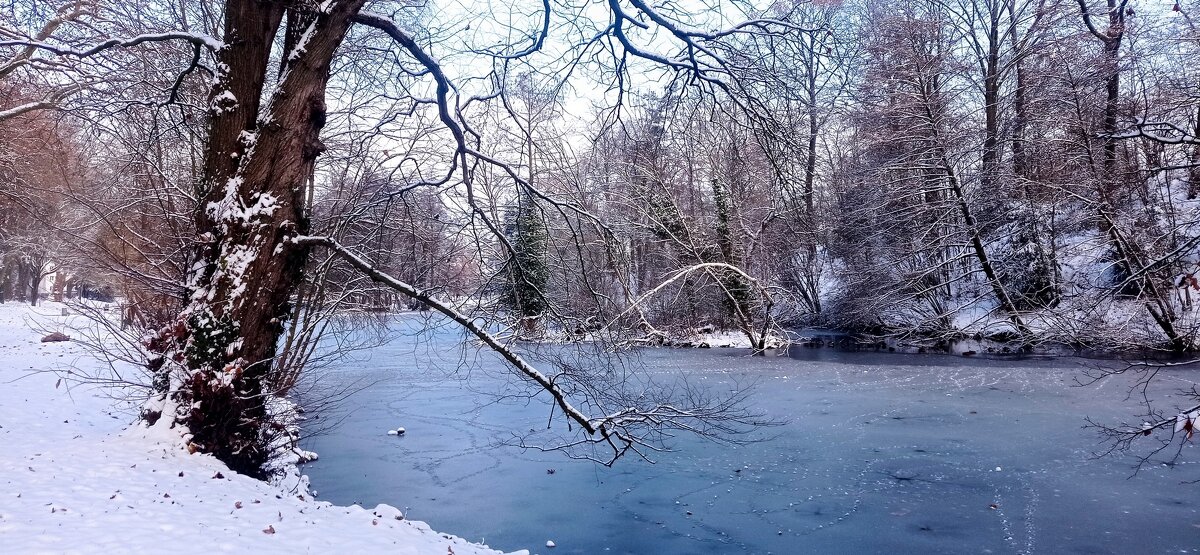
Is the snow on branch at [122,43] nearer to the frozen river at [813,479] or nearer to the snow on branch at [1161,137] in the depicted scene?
the frozen river at [813,479]

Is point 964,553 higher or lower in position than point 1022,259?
lower

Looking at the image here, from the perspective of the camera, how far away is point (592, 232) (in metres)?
7.12

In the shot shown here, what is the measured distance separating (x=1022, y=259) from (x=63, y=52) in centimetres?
2079

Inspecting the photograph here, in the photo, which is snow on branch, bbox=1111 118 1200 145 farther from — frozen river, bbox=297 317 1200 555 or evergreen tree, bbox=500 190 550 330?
evergreen tree, bbox=500 190 550 330

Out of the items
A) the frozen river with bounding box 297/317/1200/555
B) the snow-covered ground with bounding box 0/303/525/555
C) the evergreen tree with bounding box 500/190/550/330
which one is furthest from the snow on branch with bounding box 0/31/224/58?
the frozen river with bounding box 297/317/1200/555

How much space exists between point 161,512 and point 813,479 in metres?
7.30

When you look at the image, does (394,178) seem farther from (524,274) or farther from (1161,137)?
(1161,137)

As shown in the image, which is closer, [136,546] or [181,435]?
[136,546]

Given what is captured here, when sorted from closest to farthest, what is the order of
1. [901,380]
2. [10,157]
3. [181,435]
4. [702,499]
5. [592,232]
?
[181,435] → [592,232] → [702,499] → [10,157] → [901,380]

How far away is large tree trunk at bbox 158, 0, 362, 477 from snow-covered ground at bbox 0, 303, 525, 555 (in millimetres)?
540

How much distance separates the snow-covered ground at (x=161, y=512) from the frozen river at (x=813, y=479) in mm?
2376

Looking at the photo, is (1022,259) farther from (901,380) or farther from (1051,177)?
(901,380)

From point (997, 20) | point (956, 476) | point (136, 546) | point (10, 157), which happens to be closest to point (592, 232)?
point (136, 546)

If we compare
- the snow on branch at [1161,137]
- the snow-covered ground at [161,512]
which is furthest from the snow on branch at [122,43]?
the snow on branch at [1161,137]
